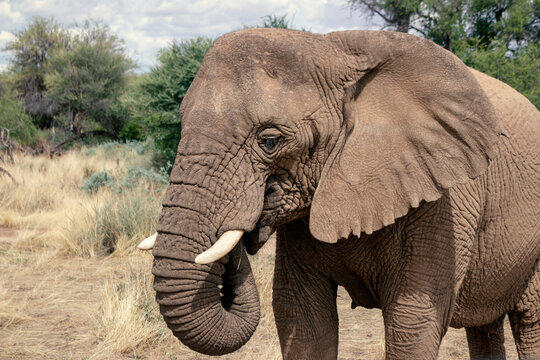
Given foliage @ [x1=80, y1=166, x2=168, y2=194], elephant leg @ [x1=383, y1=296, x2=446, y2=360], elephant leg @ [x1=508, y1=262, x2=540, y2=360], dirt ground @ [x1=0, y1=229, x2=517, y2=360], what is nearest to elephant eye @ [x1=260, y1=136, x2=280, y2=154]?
elephant leg @ [x1=383, y1=296, x2=446, y2=360]

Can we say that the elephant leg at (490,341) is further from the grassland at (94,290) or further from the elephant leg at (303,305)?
the elephant leg at (303,305)

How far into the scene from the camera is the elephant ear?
2.51 metres

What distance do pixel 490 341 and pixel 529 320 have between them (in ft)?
1.83

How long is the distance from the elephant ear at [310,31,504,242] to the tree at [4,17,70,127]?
28.8m

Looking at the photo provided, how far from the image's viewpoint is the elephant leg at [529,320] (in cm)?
365

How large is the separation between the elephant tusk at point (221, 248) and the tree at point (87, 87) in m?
24.5

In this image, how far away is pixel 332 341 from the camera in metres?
3.19

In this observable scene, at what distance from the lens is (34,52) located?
31.0 metres

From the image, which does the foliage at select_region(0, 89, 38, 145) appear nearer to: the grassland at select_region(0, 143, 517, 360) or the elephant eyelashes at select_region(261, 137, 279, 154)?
the grassland at select_region(0, 143, 517, 360)

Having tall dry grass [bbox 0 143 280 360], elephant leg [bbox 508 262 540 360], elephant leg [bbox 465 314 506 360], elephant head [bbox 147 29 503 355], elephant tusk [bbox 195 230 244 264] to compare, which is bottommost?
tall dry grass [bbox 0 143 280 360]

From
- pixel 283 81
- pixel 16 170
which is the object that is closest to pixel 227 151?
pixel 283 81

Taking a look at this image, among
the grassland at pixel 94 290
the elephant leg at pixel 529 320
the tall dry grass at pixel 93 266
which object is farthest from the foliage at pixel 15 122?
the elephant leg at pixel 529 320

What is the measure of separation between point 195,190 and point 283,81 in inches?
21.4

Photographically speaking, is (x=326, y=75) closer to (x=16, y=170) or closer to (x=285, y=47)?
(x=285, y=47)
